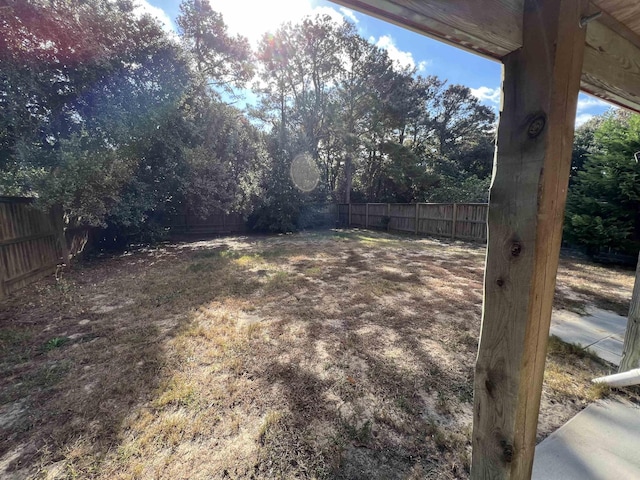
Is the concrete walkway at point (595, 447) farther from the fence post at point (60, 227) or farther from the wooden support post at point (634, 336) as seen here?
the fence post at point (60, 227)

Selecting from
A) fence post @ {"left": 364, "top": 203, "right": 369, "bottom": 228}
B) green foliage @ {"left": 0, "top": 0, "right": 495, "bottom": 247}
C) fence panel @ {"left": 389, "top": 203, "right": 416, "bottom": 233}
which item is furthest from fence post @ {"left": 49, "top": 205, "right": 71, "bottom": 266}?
fence post @ {"left": 364, "top": 203, "right": 369, "bottom": 228}

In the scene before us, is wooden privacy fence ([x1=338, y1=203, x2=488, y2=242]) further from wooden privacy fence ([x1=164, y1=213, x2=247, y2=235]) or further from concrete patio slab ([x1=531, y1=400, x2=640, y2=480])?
concrete patio slab ([x1=531, y1=400, x2=640, y2=480])

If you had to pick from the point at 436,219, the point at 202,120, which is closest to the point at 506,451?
the point at 202,120

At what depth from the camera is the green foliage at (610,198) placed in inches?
225

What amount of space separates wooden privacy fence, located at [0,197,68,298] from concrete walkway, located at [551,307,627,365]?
6874 mm

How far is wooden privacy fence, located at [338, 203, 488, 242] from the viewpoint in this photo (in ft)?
30.6

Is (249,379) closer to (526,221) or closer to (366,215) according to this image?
(526,221)

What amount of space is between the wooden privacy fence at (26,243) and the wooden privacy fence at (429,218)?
10.7 meters

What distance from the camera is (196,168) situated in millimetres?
8211

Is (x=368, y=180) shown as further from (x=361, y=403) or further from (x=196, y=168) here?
(x=361, y=403)

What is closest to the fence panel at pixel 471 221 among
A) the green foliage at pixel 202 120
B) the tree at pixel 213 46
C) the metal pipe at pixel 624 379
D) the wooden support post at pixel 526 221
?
the green foliage at pixel 202 120

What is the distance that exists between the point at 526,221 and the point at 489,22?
59cm

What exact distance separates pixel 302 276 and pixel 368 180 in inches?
567

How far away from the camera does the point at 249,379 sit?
6.93 ft
